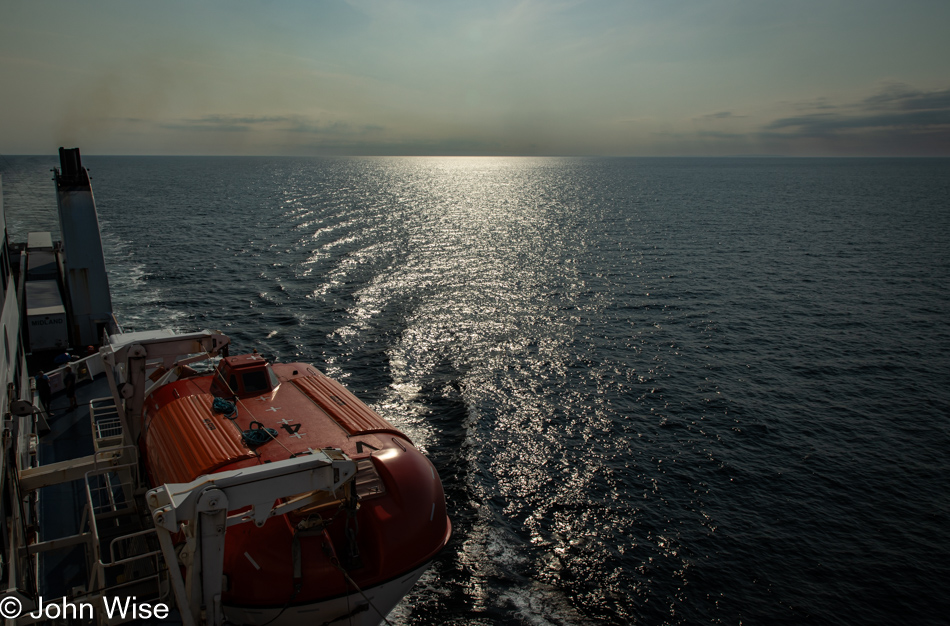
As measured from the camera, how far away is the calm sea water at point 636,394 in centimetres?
1922

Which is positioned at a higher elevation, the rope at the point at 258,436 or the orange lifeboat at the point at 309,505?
the rope at the point at 258,436

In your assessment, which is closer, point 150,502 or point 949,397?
point 150,502

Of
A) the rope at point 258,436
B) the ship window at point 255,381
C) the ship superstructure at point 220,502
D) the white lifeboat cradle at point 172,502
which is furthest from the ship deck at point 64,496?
the ship window at point 255,381

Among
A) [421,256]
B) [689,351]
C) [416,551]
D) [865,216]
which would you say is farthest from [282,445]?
[865,216]

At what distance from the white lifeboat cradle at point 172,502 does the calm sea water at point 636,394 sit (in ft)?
26.8

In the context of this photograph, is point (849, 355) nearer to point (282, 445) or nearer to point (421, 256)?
point (282, 445)

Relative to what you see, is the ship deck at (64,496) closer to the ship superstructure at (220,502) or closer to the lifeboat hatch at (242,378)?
the ship superstructure at (220,502)

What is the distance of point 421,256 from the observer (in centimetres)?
6769

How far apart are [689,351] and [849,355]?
11494 mm

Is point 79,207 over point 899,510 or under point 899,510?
over

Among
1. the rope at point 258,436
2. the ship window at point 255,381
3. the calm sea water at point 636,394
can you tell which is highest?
the ship window at point 255,381

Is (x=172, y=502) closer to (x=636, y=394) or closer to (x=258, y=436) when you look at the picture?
(x=258, y=436)

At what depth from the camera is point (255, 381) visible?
58.0 feet

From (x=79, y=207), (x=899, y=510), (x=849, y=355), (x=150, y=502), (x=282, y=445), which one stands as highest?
(x=79, y=207)
